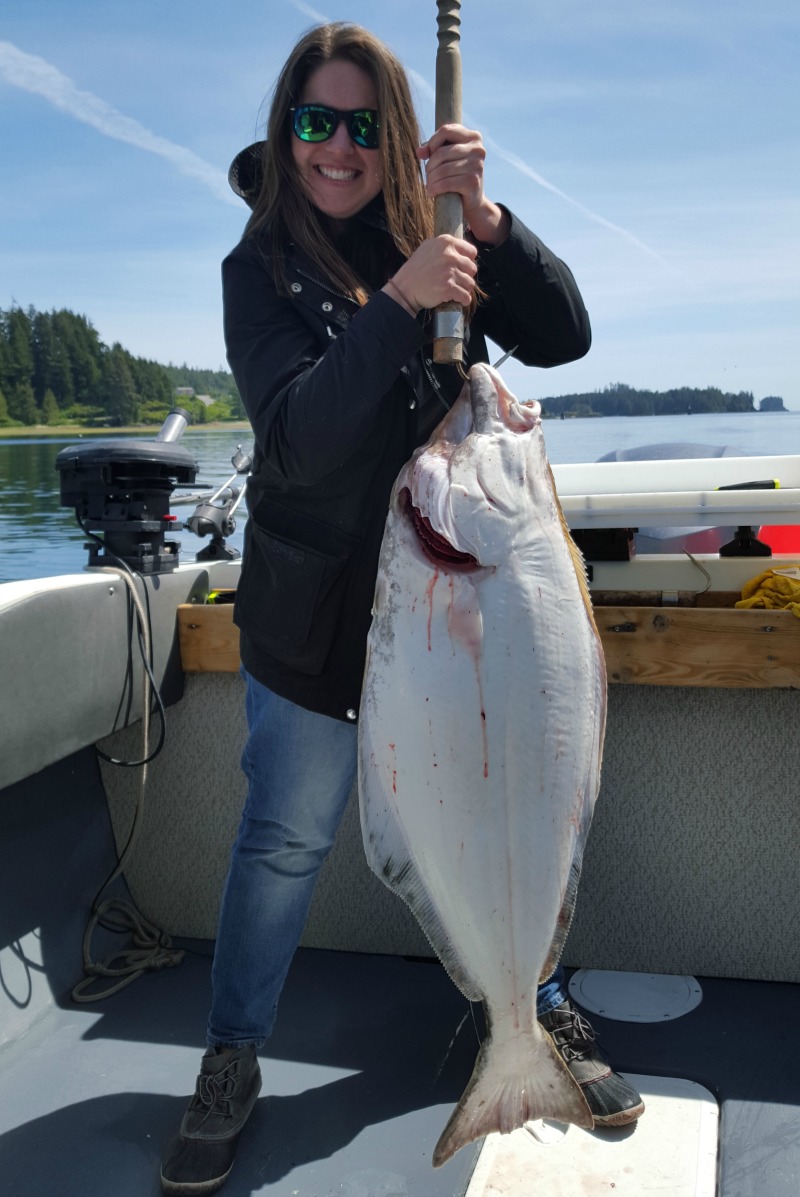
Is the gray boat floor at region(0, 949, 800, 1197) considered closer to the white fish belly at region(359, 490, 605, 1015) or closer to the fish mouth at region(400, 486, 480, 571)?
the white fish belly at region(359, 490, 605, 1015)

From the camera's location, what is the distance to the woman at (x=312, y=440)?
1681 mm

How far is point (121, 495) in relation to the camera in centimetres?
268

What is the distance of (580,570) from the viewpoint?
154 cm

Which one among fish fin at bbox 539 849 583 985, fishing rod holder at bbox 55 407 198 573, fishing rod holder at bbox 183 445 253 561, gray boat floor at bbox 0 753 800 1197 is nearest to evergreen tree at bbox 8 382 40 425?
fishing rod holder at bbox 183 445 253 561

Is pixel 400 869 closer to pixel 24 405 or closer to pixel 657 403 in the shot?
pixel 657 403

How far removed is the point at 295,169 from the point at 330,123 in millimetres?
125

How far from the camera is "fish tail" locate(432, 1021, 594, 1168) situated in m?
1.53

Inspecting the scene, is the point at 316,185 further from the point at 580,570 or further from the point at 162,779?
the point at 162,779

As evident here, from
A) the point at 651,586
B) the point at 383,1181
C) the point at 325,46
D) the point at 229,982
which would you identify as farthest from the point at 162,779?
the point at 325,46

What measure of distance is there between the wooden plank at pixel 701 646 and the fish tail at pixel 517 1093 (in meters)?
1.07

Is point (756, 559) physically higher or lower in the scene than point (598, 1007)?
higher

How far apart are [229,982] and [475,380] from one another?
1293mm

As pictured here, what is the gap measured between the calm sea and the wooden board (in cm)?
53

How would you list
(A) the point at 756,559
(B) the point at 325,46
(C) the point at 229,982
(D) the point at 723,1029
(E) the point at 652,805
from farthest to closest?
(A) the point at 756,559 → (E) the point at 652,805 → (D) the point at 723,1029 → (C) the point at 229,982 → (B) the point at 325,46
